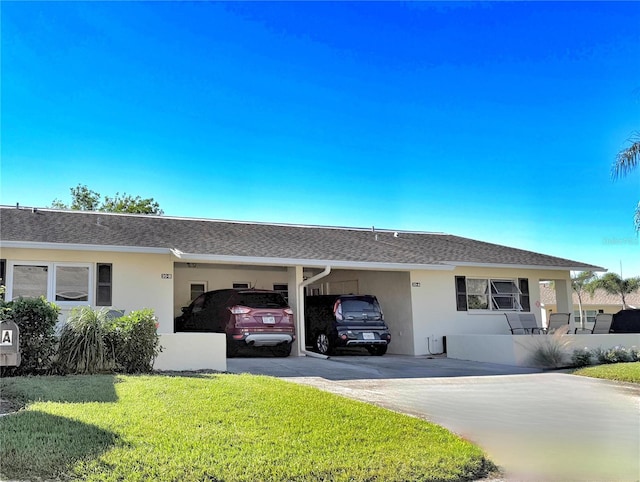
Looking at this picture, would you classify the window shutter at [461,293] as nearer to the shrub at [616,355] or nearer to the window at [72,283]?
the shrub at [616,355]

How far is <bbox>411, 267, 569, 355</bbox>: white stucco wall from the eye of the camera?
17.7m

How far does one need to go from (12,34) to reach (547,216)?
54.1ft

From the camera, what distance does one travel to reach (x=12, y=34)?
9.70 m

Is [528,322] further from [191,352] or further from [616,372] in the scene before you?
[191,352]

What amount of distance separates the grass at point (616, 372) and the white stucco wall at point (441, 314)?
15.9 ft

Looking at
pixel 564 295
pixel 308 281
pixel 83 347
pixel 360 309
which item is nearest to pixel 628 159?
pixel 564 295

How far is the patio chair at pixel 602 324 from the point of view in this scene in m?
17.3

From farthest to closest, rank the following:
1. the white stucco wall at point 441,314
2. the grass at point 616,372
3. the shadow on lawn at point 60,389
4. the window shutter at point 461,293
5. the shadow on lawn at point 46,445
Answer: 1. the window shutter at point 461,293
2. the white stucco wall at point 441,314
3. the grass at point 616,372
4. the shadow on lawn at point 60,389
5. the shadow on lawn at point 46,445

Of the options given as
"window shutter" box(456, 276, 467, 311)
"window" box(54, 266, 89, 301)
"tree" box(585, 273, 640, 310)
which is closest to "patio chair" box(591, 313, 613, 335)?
"window shutter" box(456, 276, 467, 311)

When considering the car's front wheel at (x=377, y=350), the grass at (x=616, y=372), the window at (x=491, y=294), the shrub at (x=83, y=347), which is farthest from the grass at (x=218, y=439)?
the window at (x=491, y=294)

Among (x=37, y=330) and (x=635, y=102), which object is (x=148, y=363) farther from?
(x=635, y=102)

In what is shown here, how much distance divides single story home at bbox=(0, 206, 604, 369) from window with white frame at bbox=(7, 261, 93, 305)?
1.0 inches

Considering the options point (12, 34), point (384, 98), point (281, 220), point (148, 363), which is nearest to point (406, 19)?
point (384, 98)

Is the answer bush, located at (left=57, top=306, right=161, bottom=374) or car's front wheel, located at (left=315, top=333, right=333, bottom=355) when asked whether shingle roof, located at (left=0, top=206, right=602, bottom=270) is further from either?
bush, located at (left=57, top=306, right=161, bottom=374)
